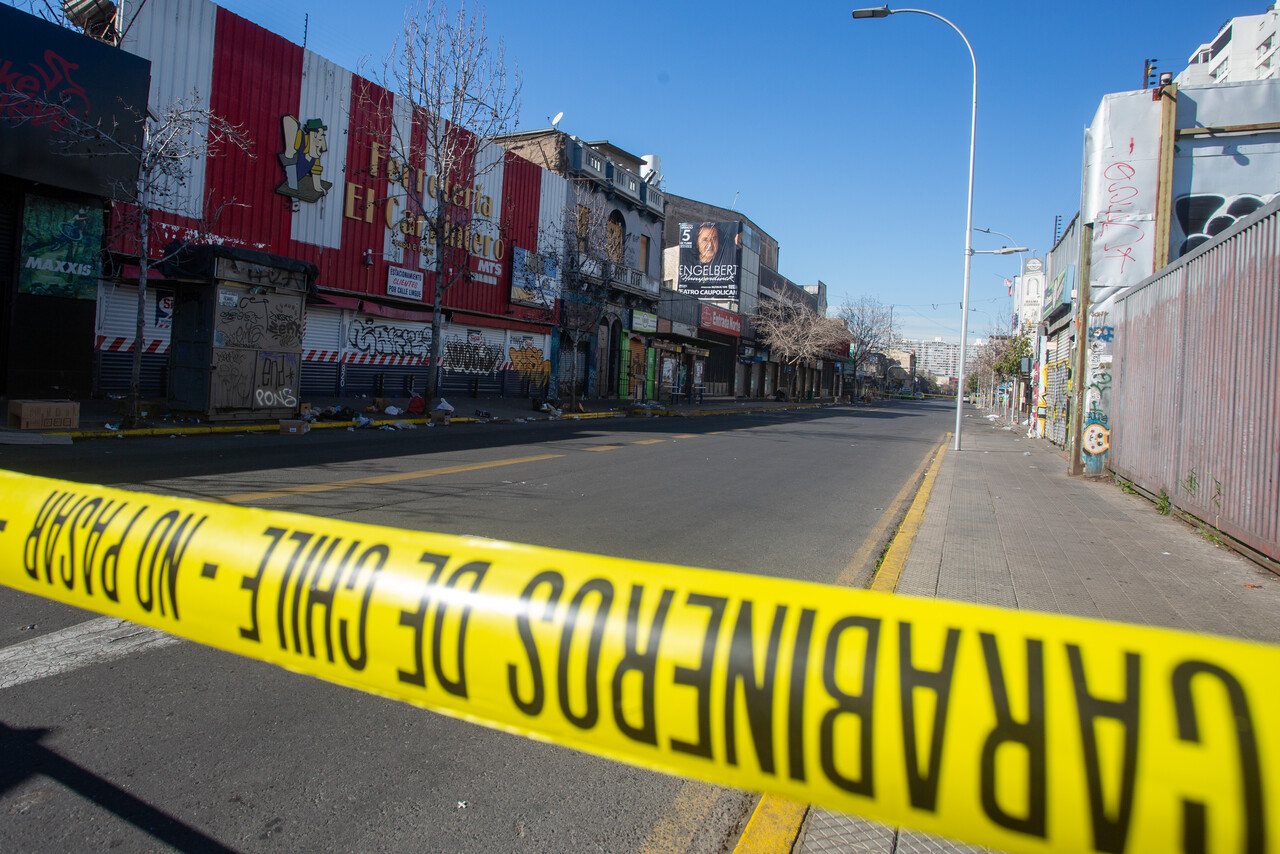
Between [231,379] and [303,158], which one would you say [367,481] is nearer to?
[231,379]

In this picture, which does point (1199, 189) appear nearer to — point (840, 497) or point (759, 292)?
point (840, 497)

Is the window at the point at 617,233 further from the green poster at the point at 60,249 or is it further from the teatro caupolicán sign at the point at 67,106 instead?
the green poster at the point at 60,249

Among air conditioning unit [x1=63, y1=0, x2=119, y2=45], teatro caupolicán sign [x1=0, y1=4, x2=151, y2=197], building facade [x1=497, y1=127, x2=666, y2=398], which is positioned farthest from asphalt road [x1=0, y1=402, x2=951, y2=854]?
building facade [x1=497, y1=127, x2=666, y2=398]

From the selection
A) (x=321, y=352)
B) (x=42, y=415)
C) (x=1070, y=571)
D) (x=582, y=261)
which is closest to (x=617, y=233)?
(x=582, y=261)

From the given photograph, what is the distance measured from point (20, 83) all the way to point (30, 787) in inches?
607

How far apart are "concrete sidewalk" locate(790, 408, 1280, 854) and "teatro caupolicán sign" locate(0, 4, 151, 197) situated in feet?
45.0

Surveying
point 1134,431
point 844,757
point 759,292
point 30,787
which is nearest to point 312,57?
point 1134,431

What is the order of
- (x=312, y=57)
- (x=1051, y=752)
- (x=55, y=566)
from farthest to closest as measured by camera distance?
(x=312, y=57)
(x=55, y=566)
(x=1051, y=752)

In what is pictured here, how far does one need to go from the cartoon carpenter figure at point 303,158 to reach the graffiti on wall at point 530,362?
9422 millimetres

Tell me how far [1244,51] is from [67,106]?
231ft

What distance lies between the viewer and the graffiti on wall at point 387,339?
2197 centimetres

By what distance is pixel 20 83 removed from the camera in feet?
43.1

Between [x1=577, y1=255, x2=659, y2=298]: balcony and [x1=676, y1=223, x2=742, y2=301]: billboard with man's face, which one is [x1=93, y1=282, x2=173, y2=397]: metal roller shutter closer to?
[x1=577, y1=255, x2=659, y2=298]: balcony

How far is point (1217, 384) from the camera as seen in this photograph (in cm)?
688
